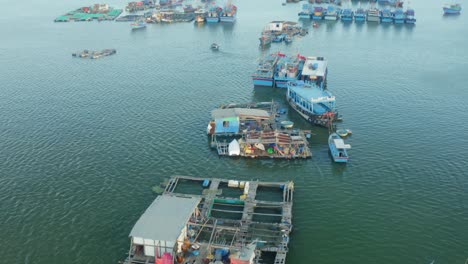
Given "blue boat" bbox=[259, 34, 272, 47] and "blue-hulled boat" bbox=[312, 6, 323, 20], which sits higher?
"blue-hulled boat" bbox=[312, 6, 323, 20]

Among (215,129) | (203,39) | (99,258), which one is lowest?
(99,258)

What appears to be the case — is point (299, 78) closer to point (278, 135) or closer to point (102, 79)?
point (278, 135)

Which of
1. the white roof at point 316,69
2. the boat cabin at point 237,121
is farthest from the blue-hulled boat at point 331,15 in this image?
the boat cabin at point 237,121

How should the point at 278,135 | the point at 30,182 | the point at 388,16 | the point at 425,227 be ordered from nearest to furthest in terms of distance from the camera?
the point at 425,227 → the point at 30,182 → the point at 278,135 → the point at 388,16

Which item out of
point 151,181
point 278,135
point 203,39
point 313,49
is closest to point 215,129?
point 278,135

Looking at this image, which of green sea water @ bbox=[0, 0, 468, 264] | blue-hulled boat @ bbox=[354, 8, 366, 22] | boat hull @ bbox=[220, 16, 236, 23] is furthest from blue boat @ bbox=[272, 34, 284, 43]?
blue-hulled boat @ bbox=[354, 8, 366, 22]

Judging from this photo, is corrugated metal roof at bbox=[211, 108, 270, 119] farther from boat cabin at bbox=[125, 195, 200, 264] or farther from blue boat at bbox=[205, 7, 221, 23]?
blue boat at bbox=[205, 7, 221, 23]
